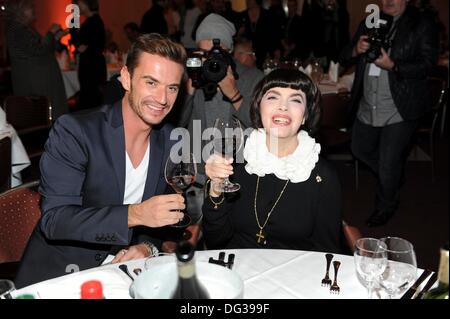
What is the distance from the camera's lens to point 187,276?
1.05 metres

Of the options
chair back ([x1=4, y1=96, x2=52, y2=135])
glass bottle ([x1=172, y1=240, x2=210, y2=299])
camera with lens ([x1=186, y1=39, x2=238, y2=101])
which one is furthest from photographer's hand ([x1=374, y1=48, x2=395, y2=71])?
glass bottle ([x1=172, y1=240, x2=210, y2=299])

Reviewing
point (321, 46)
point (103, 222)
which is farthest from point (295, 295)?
point (321, 46)

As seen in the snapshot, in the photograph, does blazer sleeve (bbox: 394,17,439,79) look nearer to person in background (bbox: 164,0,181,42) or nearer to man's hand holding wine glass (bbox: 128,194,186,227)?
man's hand holding wine glass (bbox: 128,194,186,227)

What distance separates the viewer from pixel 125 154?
2006 mm

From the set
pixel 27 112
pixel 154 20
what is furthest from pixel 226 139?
pixel 154 20

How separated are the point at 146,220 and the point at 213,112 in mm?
1446

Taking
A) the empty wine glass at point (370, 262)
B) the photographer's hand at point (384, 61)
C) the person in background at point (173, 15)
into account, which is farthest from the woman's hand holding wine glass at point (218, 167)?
the person in background at point (173, 15)

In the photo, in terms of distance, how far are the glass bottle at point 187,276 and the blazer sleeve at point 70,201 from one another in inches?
27.1

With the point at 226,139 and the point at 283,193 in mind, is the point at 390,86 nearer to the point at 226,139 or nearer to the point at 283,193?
the point at 283,193

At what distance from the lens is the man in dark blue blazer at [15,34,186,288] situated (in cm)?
189

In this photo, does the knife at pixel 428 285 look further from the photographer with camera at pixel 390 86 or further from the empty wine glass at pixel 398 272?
the photographer with camera at pixel 390 86

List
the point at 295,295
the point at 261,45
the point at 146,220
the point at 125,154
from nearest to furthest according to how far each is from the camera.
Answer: the point at 295,295 < the point at 146,220 < the point at 125,154 < the point at 261,45
